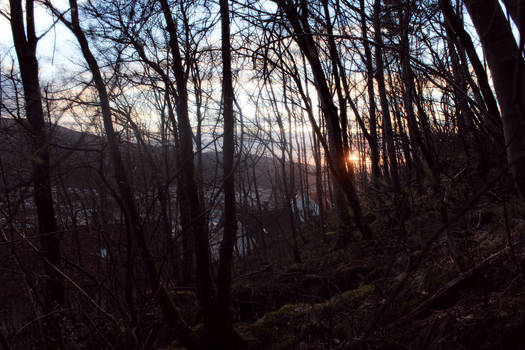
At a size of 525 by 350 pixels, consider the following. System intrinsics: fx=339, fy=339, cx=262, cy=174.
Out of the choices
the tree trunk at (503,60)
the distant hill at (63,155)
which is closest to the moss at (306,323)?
the distant hill at (63,155)

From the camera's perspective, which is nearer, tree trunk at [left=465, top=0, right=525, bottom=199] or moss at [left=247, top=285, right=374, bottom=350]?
tree trunk at [left=465, top=0, right=525, bottom=199]

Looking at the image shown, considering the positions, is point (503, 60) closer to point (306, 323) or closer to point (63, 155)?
point (63, 155)

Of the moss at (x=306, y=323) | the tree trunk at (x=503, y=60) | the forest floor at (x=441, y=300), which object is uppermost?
the tree trunk at (x=503, y=60)

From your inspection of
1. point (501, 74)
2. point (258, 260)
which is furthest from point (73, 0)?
point (258, 260)

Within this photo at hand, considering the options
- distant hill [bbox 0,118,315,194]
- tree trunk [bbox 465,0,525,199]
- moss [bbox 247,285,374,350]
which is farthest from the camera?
moss [bbox 247,285,374,350]

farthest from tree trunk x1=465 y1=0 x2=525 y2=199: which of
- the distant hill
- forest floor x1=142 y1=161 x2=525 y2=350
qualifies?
the distant hill

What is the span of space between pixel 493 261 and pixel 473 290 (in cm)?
26

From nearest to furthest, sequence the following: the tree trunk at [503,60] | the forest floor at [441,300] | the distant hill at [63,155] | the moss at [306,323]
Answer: the tree trunk at [503,60] < the distant hill at [63,155] < the forest floor at [441,300] < the moss at [306,323]

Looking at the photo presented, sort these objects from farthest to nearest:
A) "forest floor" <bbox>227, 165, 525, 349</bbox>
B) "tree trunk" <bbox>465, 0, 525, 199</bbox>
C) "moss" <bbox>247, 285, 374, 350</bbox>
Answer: "moss" <bbox>247, 285, 374, 350</bbox>, "forest floor" <bbox>227, 165, 525, 349</bbox>, "tree trunk" <bbox>465, 0, 525, 199</bbox>

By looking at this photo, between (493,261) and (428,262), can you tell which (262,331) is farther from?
(493,261)

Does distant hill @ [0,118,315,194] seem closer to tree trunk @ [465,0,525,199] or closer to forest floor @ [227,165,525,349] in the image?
forest floor @ [227,165,525,349]

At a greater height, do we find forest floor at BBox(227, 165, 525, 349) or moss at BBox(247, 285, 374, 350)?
forest floor at BBox(227, 165, 525, 349)

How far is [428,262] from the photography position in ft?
10.7

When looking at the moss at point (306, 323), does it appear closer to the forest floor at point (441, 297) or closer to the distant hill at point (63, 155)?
the forest floor at point (441, 297)
